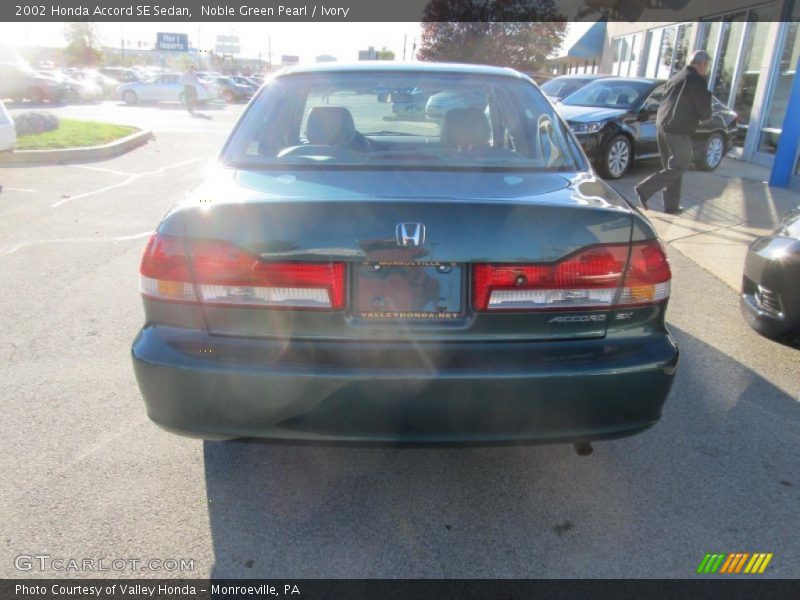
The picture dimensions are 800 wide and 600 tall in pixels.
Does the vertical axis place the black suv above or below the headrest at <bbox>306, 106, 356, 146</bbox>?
below

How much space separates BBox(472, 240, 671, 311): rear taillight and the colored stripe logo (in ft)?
3.08

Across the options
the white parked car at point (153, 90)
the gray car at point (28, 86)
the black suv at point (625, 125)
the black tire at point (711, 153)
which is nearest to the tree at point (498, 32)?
the white parked car at point (153, 90)

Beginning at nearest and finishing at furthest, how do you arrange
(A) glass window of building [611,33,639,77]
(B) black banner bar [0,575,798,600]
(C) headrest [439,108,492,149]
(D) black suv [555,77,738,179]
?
(B) black banner bar [0,575,798,600]
(C) headrest [439,108,492,149]
(D) black suv [555,77,738,179]
(A) glass window of building [611,33,639,77]

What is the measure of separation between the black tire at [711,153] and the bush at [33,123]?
12.7 m

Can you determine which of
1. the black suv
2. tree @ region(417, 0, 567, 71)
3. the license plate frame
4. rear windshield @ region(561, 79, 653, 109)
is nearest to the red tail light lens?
the license plate frame

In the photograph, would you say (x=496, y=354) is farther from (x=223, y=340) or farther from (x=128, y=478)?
(x=128, y=478)

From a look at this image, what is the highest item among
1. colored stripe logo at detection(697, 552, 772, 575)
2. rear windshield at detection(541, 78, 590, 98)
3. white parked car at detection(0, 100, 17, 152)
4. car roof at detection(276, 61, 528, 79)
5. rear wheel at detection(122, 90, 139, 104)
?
car roof at detection(276, 61, 528, 79)

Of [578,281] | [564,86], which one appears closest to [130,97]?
[564,86]

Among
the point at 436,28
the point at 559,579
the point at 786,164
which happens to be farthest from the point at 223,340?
the point at 436,28

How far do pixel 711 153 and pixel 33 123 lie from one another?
513 inches

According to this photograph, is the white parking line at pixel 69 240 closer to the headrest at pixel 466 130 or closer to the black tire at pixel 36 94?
the headrest at pixel 466 130

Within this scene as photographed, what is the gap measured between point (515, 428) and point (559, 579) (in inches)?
21.0

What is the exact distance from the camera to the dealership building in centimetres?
1159

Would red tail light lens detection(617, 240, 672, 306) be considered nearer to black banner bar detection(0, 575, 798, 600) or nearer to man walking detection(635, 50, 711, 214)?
black banner bar detection(0, 575, 798, 600)
